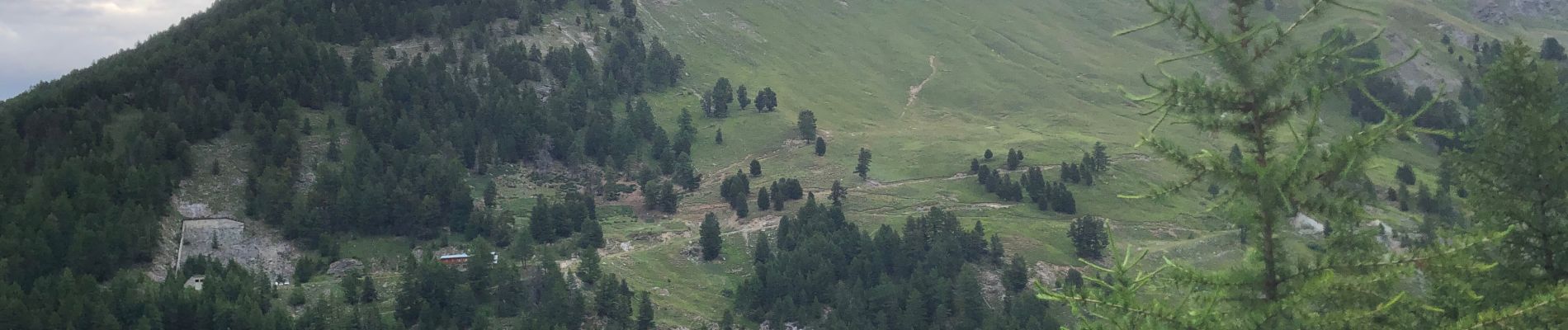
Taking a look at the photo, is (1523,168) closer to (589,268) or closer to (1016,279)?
(589,268)

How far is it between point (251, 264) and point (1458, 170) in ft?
497

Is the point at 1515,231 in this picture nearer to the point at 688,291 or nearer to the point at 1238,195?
the point at 1238,195

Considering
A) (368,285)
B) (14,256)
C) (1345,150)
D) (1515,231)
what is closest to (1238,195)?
(1345,150)

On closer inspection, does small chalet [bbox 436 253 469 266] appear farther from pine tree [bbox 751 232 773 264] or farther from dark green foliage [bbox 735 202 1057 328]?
pine tree [bbox 751 232 773 264]

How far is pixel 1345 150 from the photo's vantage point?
24.6m

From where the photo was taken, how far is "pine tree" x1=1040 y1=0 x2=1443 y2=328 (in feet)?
81.3

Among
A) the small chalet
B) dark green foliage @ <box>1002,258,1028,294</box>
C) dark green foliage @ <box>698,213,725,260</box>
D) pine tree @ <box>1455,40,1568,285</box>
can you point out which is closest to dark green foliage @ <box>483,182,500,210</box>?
the small chalet

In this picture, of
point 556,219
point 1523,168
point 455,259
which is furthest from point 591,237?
point 1523,168

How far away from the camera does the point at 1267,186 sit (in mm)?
24781

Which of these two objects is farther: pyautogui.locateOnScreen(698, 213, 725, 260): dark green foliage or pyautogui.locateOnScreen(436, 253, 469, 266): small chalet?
pyautogui.locateOnScreen(698, 213, 725, 260): dark green foliage

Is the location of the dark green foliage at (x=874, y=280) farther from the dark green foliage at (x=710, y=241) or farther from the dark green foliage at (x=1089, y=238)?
the dark green foliage at (x=1089, y=238)

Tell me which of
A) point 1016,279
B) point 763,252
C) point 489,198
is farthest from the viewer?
point 489,198

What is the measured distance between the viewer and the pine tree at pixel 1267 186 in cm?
2477

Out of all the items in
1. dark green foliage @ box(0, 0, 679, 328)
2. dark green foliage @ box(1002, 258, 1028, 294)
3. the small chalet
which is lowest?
dark green foliage @ box(1002, 258, 1028, 294)
